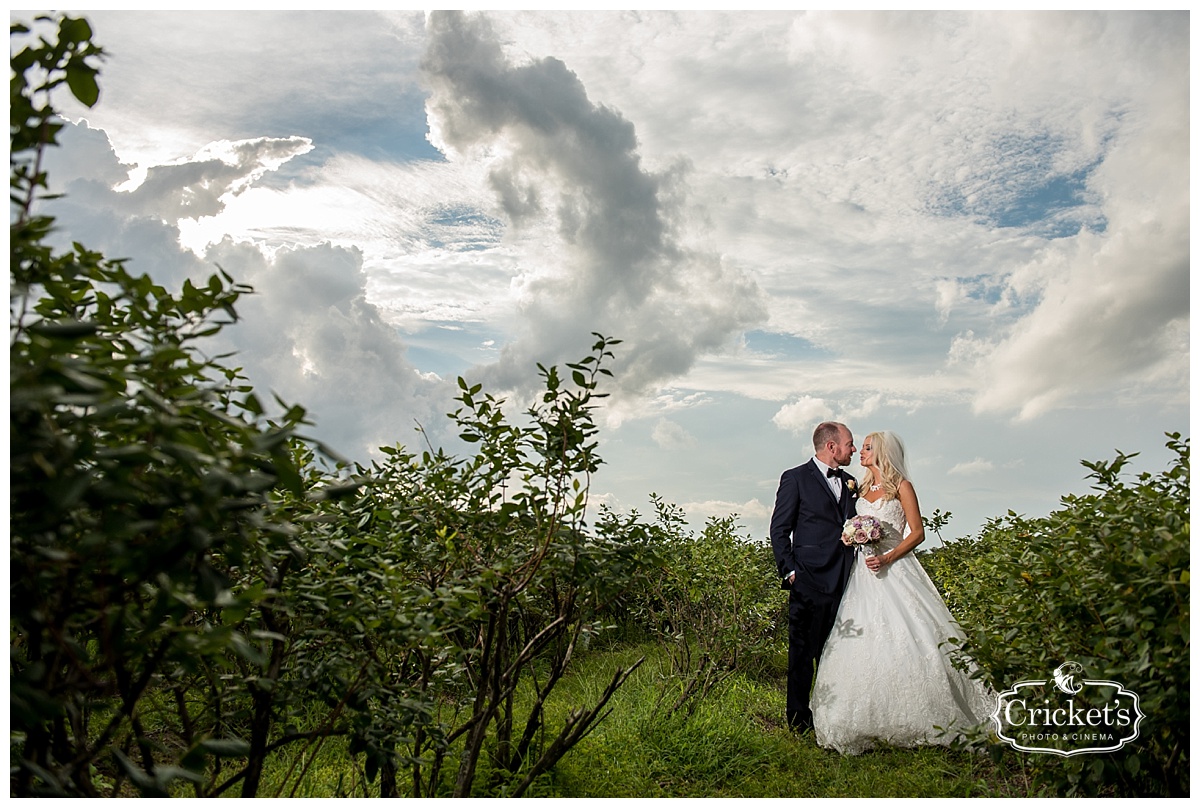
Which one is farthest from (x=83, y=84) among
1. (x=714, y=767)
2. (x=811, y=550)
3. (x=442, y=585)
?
(x=811, y=550)

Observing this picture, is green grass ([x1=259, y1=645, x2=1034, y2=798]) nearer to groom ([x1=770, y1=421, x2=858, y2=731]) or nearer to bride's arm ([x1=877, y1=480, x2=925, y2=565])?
groom ([x1=770, y1=421, x2=858, y2=731])

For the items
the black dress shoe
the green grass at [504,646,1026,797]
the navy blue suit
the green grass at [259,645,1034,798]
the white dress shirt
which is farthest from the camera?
the white dress shirt

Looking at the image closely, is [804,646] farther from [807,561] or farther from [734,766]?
[734,766]

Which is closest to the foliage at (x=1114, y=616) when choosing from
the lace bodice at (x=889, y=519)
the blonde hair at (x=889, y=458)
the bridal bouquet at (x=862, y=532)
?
the bridal bouquet at (x=862, y=532)

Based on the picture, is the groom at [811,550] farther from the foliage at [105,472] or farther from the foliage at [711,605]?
the foliage at [105,472]

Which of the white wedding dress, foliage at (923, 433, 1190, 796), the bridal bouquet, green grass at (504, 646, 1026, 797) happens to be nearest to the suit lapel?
the bridal bouquet

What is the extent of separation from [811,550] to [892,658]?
1.04 metres

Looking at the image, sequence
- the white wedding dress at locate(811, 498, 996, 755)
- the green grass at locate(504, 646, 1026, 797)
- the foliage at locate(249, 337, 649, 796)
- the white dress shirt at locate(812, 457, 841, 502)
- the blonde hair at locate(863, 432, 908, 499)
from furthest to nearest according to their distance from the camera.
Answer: the white dress shirt at locate(812, 457, 841, 502)
the blonde hair at locate(863, 432, 908, 499)
the white wedding dress at locate(811, 498, 996, 755)
the green grass at locate(504, 646, 1026, 797)
the foliage at locate(249, 337, 649, 796)

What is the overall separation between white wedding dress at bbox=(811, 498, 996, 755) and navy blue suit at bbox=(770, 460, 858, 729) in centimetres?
19

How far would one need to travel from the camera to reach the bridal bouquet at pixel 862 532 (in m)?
6.44

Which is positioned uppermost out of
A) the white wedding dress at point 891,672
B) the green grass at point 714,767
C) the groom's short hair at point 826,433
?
the groom's short hair at point 826,433

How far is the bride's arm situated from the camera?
645cm

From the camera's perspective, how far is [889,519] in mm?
6625

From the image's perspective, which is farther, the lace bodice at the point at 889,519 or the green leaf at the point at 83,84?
the lace bodice at the point at 889,519
